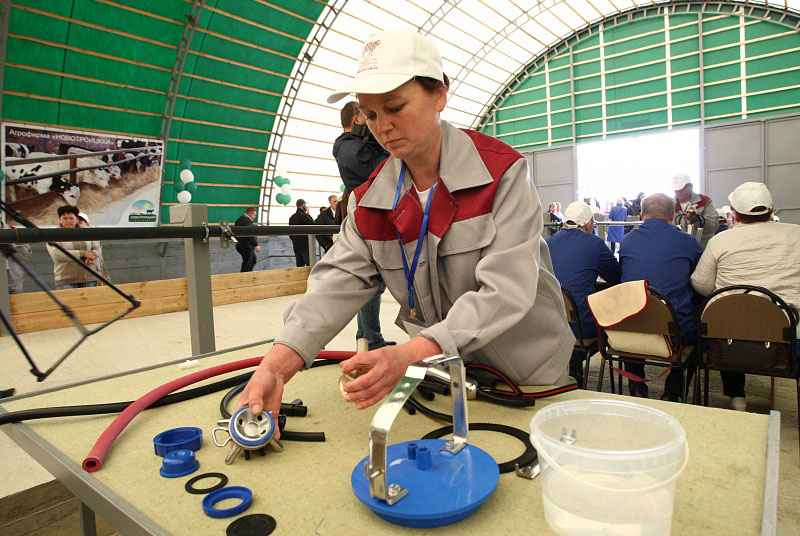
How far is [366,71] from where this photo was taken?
0.95 meters

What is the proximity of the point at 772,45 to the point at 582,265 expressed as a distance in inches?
553

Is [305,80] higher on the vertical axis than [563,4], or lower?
lower

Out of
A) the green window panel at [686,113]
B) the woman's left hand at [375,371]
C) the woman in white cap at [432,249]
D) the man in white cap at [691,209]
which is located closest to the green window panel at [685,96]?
the green window panel at [686,113]

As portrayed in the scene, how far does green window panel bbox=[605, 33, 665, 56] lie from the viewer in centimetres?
1473

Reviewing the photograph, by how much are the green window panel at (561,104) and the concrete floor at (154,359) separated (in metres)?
12.8

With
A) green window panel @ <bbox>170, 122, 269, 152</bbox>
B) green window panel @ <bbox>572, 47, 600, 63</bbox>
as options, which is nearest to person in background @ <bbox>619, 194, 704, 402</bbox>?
green window panel @ <bbox>170, 122, 269, 152</bbox>

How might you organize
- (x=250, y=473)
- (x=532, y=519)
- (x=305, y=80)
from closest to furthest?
(x=532, y=519), (x=250, y=473), (x=305, y=80)

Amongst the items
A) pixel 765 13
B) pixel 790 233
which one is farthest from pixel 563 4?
pixel 790 233

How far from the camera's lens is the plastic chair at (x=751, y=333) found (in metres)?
2.25

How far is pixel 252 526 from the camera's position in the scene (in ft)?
2.04

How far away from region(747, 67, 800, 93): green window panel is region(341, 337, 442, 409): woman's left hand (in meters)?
16.1

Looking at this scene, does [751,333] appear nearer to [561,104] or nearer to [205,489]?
[205,489]

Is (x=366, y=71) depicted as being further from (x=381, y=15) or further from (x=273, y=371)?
(x=381, y=15)

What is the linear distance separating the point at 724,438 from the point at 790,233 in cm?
223
